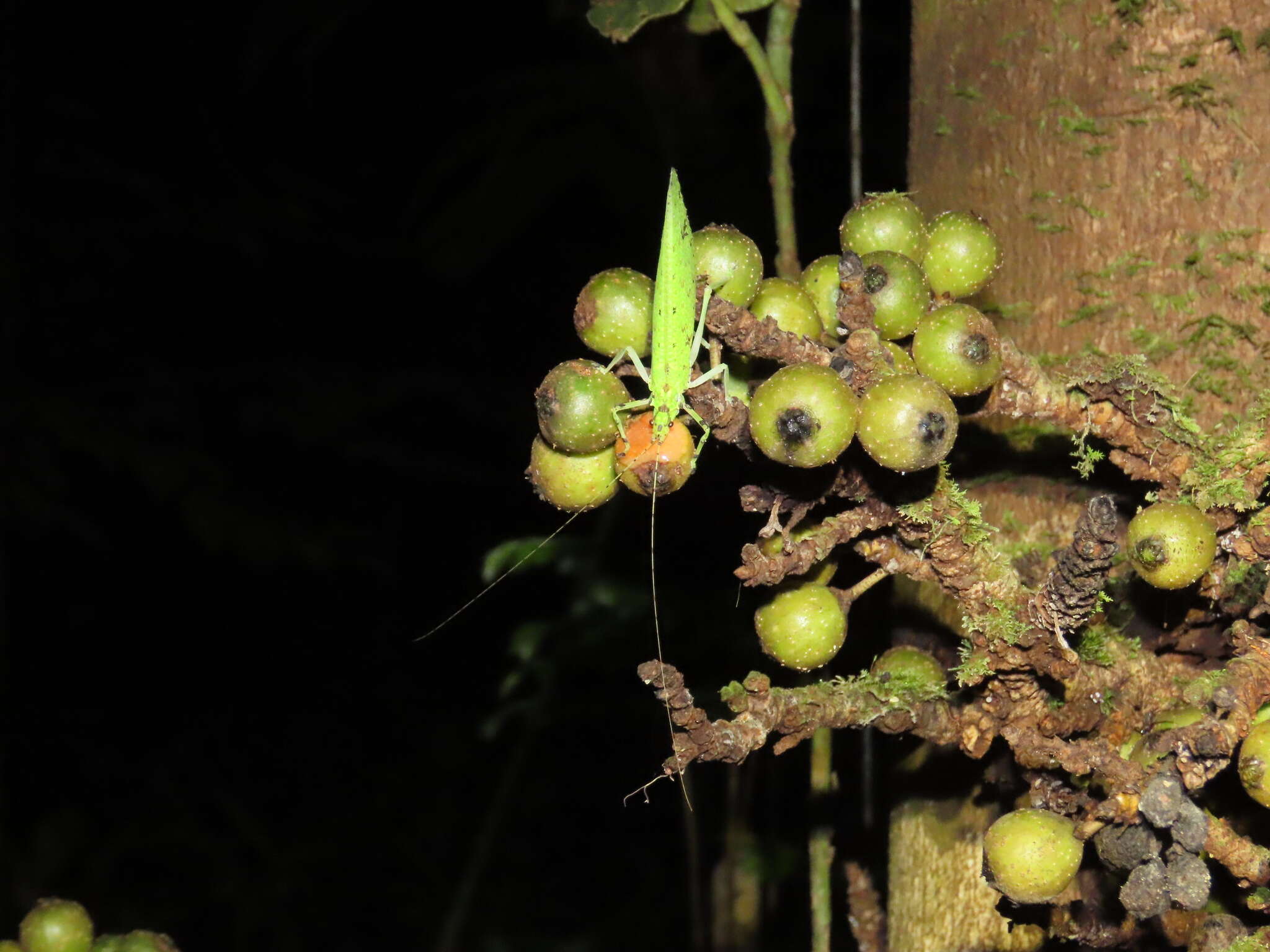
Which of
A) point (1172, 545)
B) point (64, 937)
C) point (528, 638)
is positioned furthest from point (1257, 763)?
point (528, 638)

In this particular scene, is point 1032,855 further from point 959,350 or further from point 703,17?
point 703,17

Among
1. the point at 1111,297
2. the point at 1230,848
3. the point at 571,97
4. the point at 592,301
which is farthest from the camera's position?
the point at 571,97

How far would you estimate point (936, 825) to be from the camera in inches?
80.4

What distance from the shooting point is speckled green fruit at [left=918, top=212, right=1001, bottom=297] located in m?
1.82

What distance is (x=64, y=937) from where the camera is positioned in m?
2.07

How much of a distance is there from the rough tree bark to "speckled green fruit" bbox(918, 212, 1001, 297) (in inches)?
9.8

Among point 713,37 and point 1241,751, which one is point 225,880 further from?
point 1241,751

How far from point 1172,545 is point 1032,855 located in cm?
42

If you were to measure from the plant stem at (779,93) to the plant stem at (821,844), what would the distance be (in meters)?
0.98

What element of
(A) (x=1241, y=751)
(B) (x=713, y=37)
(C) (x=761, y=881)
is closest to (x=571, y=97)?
(B) (x=713, y=37)

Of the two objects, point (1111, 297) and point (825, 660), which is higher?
point (1111, 297)

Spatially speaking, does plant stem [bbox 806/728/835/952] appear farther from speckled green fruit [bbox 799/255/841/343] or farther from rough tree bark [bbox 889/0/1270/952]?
speckled green fruit [bbox 799/255/841/343]

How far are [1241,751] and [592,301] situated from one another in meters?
1.00

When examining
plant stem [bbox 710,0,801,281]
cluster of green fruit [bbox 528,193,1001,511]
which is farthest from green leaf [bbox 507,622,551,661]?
cluster of green fruit [bbox 528,193,1001,511]
